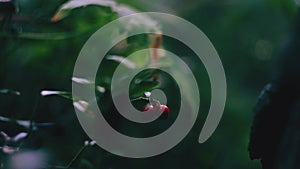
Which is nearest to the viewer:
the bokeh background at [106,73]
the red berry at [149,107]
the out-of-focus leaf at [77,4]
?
the red berry at [149,107]

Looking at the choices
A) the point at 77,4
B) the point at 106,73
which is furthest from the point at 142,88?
the point at 106,73

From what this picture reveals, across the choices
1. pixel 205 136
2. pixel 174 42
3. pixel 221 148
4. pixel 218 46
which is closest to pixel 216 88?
pixel 205 136

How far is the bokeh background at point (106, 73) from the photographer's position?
1.01 m

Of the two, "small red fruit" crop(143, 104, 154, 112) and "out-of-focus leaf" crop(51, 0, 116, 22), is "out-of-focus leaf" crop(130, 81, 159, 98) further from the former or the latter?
"out-of-focus leaf" crop(51, 0, 116, 22)

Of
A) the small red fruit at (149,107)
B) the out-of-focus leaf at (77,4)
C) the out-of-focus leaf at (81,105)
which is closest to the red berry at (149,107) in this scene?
the small red fruit at (149,107)

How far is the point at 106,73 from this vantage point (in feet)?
3.62

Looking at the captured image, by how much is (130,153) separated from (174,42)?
20.0 inches

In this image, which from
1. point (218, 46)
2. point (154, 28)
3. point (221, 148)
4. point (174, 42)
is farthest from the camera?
point (218, 46)

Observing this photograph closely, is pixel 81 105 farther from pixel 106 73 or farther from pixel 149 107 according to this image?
pixel 106 73

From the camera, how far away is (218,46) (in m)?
1.58

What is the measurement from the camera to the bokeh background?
3.32ft

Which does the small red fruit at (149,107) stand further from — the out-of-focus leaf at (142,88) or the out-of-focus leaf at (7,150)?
the out-of-focus leaf at (7,150)

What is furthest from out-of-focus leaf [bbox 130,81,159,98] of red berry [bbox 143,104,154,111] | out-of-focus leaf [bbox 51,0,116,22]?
out-of-focus leaf [bbox 51,0,116,22]

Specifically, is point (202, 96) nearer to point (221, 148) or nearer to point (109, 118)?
point (221, 148)
